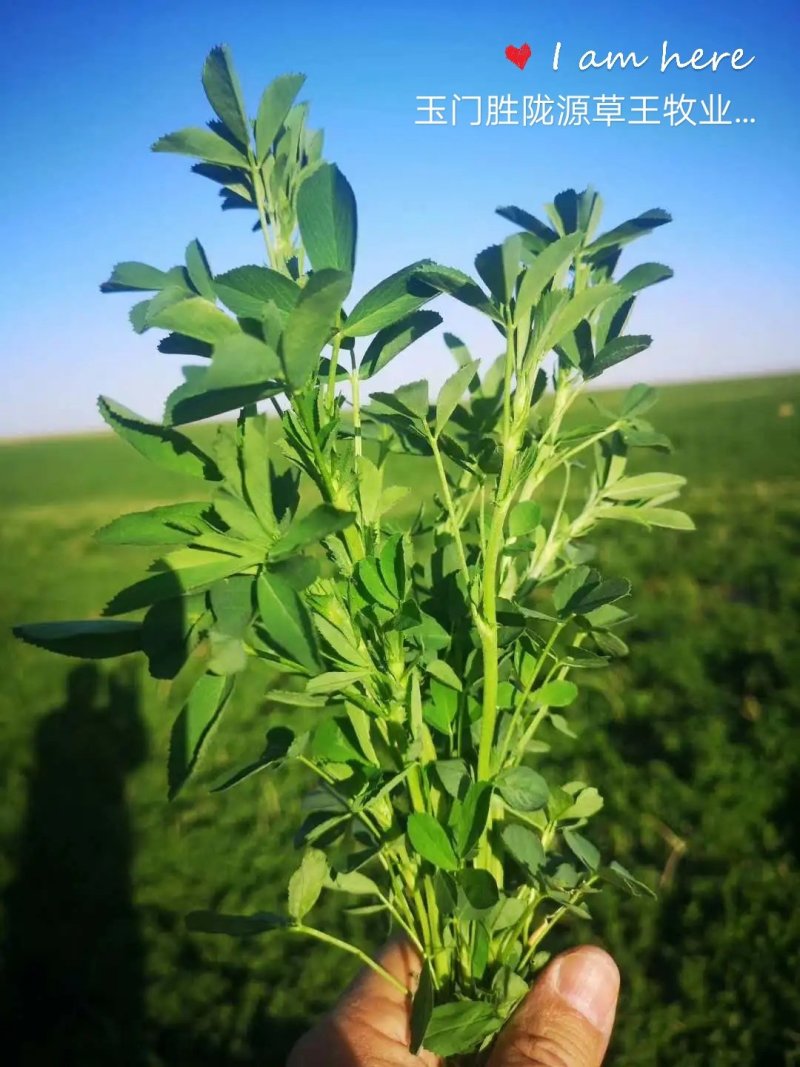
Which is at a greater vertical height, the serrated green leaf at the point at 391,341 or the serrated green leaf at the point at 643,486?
the serrated green leaf at the point at 391,341

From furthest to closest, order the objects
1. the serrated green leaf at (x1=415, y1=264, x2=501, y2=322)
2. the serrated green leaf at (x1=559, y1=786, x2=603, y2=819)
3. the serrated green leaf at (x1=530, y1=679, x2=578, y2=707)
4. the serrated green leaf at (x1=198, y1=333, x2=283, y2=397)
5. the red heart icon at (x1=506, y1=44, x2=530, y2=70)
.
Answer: the red heart icon at (x1=506, y1=44, x2=530, y2=70), the serrated green leaf at (x1=559, y1=786, x2=603, y2=819), the serrated green leaf at (x1=530, y1=679, x2=578, y2=707), the serrated green leaf at (x1=415, y1=264, x2=501, y2=322), the serrated green leaf at (x1=198, y1=333, x2=283, y2=397)

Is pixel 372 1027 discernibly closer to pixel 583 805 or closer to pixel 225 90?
pixel 583 805

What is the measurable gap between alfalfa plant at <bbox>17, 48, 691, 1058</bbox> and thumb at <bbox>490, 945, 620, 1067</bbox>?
0.12 feet

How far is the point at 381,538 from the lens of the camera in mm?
712

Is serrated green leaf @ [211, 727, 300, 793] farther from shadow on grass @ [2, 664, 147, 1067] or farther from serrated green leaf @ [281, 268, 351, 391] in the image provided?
shadow on grass @ [2, 664, 147, 1067]

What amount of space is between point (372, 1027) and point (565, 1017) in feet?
0.85

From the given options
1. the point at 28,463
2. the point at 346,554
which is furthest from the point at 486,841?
the point at 28,463

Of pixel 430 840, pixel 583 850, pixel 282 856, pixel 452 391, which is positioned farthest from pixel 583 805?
pixel 282 856

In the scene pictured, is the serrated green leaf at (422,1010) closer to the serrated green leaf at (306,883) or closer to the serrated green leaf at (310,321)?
the serrated green leaf at (306,883)

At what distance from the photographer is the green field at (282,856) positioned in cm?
180

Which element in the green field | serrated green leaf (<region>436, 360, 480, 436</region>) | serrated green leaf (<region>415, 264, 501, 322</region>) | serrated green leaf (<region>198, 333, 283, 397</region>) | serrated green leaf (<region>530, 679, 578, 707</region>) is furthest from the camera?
the green field

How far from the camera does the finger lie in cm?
97

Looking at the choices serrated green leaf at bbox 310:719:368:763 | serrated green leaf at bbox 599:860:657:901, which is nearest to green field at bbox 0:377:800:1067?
serrated green leaf at bbox 599:860:657:901

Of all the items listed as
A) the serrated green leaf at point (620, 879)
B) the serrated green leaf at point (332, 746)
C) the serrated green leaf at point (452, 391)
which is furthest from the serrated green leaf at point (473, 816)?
the serrated green leaf at point (452, 391)
